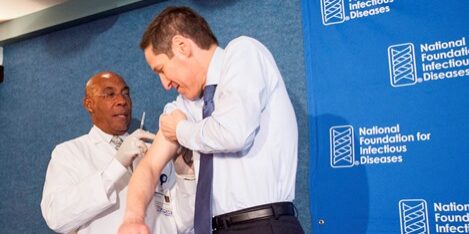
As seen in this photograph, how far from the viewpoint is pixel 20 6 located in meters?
3.71

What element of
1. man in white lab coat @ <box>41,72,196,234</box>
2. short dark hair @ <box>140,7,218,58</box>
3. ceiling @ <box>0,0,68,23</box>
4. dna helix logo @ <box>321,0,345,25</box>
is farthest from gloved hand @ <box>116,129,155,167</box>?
ceiling @ <box>0,0,68,23</box>

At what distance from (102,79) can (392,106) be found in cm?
146

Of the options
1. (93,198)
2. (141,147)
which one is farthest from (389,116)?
(93,198)

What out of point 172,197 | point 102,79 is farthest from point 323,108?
point 102,79

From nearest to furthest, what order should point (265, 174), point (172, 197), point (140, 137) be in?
point (265, 174) → point (140, 137) → point (172, 197)

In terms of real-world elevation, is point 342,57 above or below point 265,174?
above

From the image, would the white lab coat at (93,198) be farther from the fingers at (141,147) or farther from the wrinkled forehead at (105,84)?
the wrinkled forehead at (105,84)

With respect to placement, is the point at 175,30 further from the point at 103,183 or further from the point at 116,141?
the point at 116,141

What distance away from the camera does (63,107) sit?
3660 mm

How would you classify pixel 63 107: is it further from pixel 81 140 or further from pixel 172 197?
pixel 172 197

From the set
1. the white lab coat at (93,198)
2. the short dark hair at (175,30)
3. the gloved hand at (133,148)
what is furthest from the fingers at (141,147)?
the short dark hair at (175,30)

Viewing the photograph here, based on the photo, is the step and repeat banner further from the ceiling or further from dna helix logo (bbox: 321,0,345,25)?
the ceiling

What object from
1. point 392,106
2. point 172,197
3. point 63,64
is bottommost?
point 172,197

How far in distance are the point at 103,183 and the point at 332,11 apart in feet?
4.65
